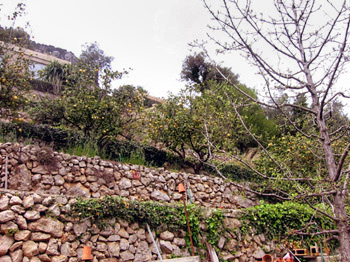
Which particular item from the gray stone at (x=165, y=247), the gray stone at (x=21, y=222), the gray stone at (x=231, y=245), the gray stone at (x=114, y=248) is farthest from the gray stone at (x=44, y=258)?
the gray stone at (x=231, y=245)

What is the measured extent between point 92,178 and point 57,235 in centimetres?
315

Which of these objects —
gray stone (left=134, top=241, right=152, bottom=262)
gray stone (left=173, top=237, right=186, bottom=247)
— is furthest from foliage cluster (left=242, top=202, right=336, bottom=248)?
gray stone (left=134, top=241, right=152, bottom=262)

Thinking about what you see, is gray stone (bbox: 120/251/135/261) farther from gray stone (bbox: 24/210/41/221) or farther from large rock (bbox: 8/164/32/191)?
large rock (bbox: 8/164/32/191)

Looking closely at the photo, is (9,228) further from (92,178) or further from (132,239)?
(92,178)

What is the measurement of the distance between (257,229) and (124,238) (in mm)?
3937

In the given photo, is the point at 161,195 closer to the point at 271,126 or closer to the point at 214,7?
the point at 214,7

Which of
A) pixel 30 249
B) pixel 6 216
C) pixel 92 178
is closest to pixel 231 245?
pixel 92 178

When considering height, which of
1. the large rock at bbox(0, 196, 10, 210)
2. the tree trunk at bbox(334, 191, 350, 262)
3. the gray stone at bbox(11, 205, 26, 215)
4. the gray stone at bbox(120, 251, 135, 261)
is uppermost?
the tree trunk at bbox(334, 191, 350, 262)

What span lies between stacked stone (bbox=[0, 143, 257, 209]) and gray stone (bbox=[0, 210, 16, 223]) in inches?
84.6

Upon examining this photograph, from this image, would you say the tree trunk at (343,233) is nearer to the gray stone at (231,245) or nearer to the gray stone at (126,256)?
the gray stone at (126,256)

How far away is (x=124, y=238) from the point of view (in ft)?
21.7

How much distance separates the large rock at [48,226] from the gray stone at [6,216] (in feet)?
1.21

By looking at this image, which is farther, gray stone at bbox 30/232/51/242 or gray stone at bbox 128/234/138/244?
gray stone at bbox 128/234/138/244

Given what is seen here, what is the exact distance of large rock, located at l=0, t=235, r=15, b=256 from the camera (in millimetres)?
5121
